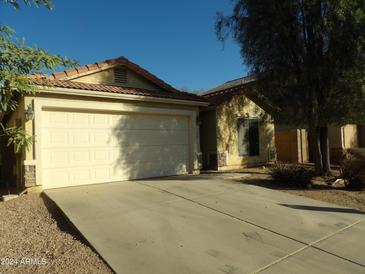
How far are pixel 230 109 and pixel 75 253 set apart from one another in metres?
9.41

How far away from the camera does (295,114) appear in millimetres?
9711

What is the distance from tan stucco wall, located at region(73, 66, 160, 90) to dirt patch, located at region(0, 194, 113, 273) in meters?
4.90

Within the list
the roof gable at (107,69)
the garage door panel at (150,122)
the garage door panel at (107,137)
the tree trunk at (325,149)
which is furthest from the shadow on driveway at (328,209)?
the roof gable at (107,69)

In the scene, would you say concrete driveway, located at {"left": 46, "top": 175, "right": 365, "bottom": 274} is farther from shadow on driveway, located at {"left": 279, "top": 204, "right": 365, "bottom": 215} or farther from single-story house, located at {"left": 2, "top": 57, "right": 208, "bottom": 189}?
single-story house, located at {"left": 2, "top": 57, "right": 208, "bottom": 189}

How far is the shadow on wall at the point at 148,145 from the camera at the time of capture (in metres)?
8.99

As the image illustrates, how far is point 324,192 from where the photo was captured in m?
7.97

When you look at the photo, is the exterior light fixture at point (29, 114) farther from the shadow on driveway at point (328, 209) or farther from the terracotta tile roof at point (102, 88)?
the shadow on driveway at point (328, 209)

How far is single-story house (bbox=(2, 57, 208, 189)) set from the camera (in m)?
7.51

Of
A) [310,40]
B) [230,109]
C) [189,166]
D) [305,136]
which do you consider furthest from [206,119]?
[305,136]

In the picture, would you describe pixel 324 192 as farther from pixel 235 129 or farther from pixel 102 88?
pixel 102 88

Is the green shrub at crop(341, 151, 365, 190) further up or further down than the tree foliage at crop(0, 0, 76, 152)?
further down

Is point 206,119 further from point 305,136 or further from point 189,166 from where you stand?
point 305,136

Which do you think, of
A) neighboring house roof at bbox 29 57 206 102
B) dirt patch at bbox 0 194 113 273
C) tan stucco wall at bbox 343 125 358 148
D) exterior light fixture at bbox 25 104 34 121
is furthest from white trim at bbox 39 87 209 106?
tan stucco wall at bbox 343 125 358 148

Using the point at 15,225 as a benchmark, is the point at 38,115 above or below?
above
